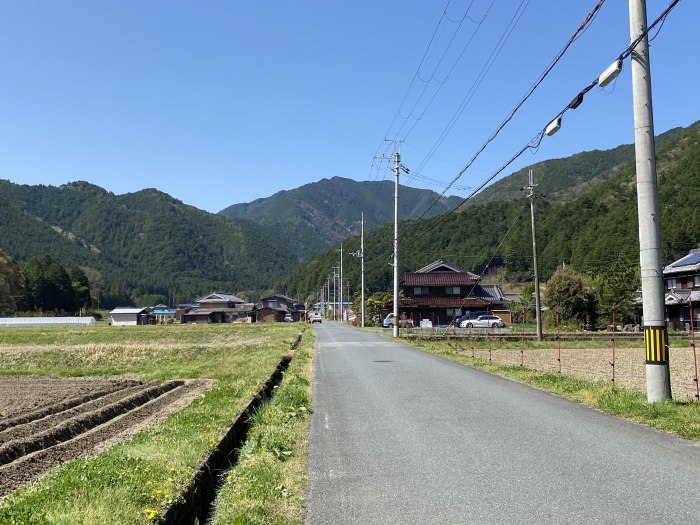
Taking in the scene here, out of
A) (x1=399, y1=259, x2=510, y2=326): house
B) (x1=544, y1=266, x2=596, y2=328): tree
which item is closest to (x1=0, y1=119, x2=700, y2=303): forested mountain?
(x1=544, y1=266, x2=596, y2=328): tree

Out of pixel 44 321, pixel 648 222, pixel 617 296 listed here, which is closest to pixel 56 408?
pixel 648 222

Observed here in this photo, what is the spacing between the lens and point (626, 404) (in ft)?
30.7

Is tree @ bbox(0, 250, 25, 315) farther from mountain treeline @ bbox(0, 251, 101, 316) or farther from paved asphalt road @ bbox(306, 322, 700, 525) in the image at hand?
paved asphalt road @ bbox(306, 322, 700, 525)

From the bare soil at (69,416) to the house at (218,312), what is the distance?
87.6 meters

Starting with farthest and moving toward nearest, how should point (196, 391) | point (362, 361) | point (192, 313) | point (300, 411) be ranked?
1. point (192, 313)
2. point (362, 361)
3. point (196, 391)
4. point (300, 411)

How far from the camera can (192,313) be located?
108188 millimetres

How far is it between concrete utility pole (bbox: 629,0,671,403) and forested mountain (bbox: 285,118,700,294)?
87.1ft

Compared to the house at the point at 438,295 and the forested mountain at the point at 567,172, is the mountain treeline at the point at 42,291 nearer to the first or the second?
the house at the point at 438,295

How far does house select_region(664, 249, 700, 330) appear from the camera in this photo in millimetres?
46575

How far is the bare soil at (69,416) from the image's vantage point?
7898mm

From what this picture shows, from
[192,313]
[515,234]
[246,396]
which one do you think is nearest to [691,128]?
[515,234]

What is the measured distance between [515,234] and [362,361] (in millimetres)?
84845

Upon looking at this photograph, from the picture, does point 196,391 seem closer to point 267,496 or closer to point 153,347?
point 267,496

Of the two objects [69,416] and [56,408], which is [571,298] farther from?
[69,416]
